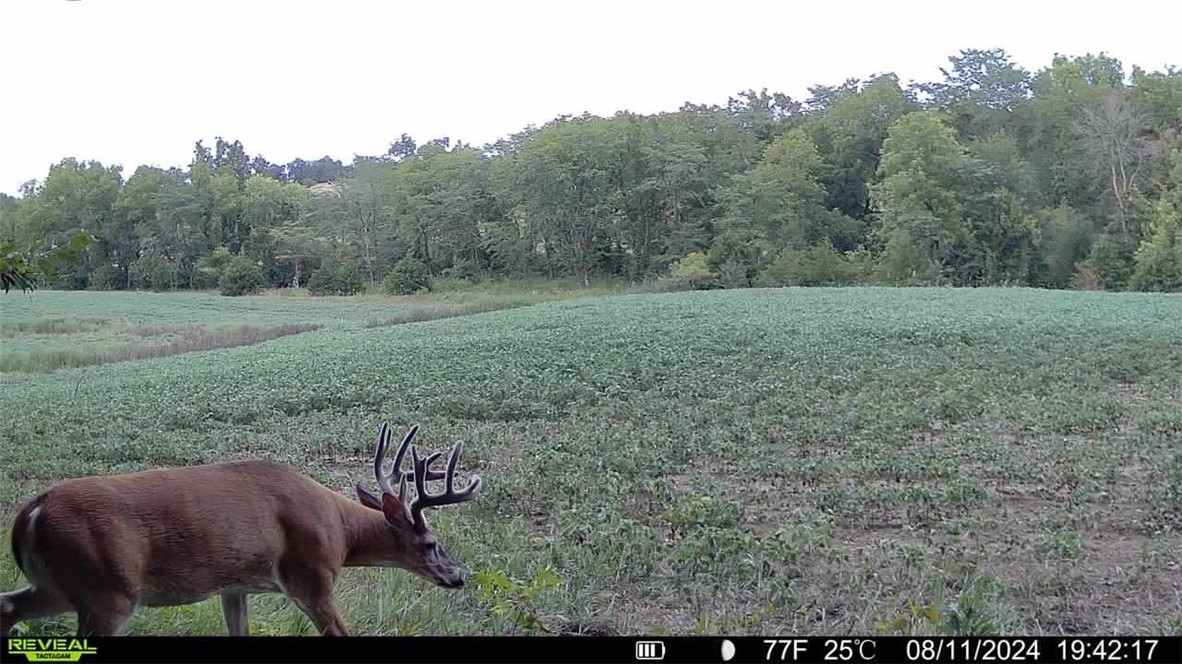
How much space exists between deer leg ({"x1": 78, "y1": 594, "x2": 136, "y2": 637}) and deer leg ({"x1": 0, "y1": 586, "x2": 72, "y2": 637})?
0.09 metres

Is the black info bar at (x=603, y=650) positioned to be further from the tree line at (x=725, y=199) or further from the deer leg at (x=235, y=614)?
the tree line at (x=725, y=199)

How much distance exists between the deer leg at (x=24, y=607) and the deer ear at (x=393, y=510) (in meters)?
0.53

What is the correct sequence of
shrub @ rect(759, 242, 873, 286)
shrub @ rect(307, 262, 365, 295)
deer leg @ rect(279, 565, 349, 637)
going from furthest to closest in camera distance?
shrub @ rect(759, 242, 873, 286)
shrub @ rect(307, 262, 365, 295)
deer leg @ rect(279, 565, 349, 637)

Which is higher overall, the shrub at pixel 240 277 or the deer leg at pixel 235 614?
the shrub at pixel 240 277

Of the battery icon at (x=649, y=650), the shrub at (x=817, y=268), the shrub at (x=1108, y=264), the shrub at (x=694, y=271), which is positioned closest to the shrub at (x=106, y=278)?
the battery icon at (x=649, y=650)

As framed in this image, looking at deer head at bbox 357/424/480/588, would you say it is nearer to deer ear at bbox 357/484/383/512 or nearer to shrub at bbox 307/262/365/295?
deer ear at bbox 357/484/383/512

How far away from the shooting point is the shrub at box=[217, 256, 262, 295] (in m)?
3.19

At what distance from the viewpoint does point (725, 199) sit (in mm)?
5004

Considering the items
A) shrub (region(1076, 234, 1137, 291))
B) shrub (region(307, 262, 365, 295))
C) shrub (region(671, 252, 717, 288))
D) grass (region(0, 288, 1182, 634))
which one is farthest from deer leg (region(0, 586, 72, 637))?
shrub (region(1076, 234, 1137, 291))

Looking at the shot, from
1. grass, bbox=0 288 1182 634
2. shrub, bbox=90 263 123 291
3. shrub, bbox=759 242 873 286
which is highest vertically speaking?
shrub, bbox=90 263 123 291

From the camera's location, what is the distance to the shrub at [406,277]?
3.93m

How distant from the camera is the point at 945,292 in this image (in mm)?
6820

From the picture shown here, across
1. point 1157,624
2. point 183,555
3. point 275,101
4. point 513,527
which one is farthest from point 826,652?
point 275,101

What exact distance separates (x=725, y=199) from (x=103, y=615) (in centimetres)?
381
